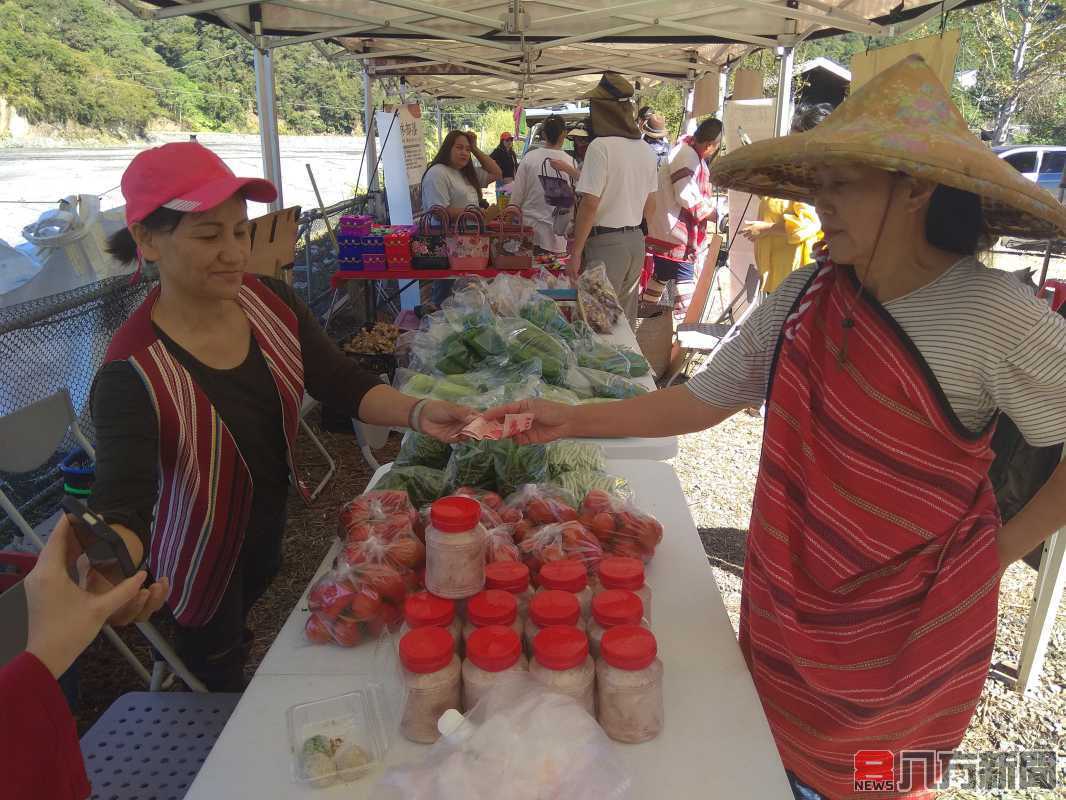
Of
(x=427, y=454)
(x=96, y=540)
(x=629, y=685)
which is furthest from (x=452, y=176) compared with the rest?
(x=629, y=685)

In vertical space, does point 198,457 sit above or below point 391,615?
above

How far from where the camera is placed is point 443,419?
1.95 metres

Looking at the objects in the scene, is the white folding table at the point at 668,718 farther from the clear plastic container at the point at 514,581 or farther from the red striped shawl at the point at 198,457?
the red striped shawl at the point at 198,457

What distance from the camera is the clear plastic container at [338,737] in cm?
111

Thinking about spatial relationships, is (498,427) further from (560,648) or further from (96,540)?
(96,540)

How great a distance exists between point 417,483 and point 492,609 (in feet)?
2.39

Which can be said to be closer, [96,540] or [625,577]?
[96,540]

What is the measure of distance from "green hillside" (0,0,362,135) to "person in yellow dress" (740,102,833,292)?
65.5ft

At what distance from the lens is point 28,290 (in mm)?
4203

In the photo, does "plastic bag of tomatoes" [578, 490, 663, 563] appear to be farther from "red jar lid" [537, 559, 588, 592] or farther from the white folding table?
"red jar lid" [537, 559, 588, 592]

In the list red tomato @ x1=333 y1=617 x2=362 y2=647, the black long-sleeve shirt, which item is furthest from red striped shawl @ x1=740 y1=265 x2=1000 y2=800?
the black long-sleeve shirt

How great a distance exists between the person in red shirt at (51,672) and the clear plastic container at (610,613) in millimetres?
711

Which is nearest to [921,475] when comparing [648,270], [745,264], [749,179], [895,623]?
[895,623]

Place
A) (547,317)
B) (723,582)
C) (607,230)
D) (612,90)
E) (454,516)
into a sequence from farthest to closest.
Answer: (607,230), (612,90), (723,582), (547,317), (454,516)
